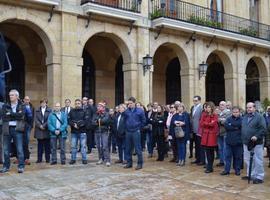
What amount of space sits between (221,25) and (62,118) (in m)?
12.8

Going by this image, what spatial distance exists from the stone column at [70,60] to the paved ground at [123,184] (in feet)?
17.6

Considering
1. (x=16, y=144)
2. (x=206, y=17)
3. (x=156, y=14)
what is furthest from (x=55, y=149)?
(x=206, y=17)

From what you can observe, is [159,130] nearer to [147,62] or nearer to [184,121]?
[184,121]

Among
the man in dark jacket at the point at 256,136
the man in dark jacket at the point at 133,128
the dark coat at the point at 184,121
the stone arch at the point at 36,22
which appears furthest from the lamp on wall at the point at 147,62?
the man in dark jacket at the point at 256,136

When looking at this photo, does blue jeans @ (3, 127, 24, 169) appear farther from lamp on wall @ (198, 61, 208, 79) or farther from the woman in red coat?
lamp on wall @ (198, 61, 208, 79)

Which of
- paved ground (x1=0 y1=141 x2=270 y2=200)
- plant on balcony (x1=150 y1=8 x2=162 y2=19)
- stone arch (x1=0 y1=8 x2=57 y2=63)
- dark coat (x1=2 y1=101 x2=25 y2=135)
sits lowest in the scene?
paved ground (x1=0 y1=141 x2=270 y2=200)

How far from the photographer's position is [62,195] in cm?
699

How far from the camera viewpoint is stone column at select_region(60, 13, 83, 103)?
48.6ft

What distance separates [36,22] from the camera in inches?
566

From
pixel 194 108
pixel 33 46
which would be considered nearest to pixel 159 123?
pixel 194 108

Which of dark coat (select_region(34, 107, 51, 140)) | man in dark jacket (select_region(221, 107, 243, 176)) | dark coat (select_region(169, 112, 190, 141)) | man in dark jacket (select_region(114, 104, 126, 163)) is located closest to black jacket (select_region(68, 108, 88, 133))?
dark coat (select_region(34, 107, 51, 140))

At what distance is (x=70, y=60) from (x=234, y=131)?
7.93m

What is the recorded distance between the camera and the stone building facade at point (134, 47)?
1484cm

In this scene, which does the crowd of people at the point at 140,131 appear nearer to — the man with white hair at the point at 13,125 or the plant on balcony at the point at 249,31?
the man with white hair at the point at 13,125
